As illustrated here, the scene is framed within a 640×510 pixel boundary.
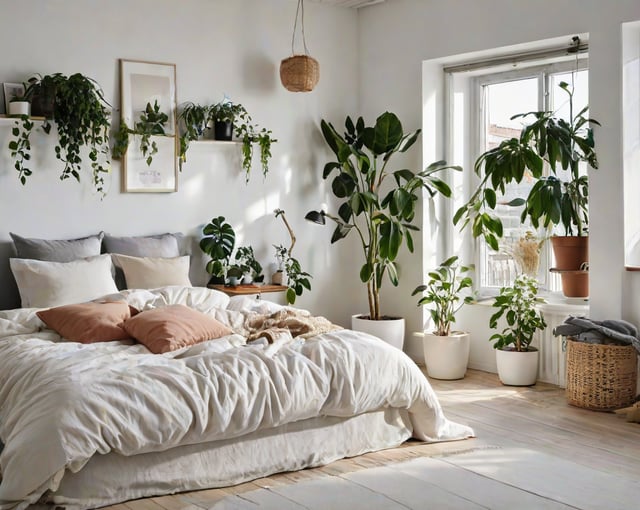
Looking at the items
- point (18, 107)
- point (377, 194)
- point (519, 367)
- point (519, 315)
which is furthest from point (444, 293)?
point (18, 107)

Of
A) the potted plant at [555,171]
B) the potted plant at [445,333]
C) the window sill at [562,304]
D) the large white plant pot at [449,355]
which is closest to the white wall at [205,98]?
the potted plant at [445,333]

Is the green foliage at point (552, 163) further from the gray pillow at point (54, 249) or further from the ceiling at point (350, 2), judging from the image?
the gray pillow at point (54, 249)

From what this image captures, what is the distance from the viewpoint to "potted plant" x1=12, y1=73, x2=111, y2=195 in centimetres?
470

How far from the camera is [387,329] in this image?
5.73 m

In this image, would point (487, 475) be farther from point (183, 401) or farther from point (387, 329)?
point (387, 329)

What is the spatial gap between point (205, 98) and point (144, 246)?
1.17 metres

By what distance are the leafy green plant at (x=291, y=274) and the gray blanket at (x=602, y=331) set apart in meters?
1.93

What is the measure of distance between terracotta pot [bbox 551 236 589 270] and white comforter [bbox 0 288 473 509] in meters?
1.54

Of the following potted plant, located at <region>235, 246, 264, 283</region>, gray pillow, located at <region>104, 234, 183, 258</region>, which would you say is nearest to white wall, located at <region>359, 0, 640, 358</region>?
potted plant, located at <region>235, 246, 264, 283</region>

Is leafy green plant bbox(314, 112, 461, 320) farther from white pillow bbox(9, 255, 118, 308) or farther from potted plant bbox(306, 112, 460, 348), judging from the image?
white pillow bbox(9, 255, 118, 308)

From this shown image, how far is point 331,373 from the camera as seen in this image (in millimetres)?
3715

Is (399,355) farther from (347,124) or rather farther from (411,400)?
(347,124)

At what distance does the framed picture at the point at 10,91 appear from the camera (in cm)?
470

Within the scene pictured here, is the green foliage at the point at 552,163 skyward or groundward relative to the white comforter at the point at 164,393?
skyward
